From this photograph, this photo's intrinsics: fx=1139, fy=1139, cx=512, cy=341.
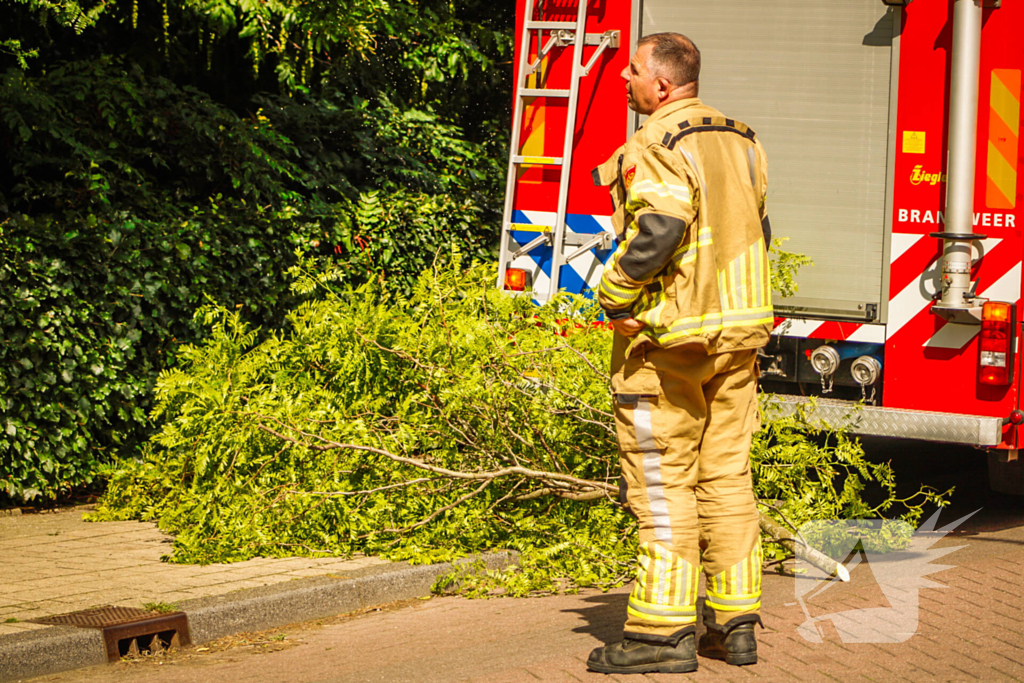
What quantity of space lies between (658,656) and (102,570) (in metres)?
2.66

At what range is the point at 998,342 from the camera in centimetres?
545

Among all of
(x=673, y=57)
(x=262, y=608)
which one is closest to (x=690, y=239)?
(x=673, y=57)

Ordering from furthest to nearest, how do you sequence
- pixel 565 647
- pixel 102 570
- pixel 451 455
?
1. pixel 451 455
2. pixel 102 570
3. pixel 565 647

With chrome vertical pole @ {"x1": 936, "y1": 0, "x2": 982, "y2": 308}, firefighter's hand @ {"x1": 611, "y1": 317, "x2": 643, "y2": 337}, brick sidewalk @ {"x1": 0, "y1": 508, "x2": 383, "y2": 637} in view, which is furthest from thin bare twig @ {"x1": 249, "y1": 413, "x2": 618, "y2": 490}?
chrome vertical pole @ {"x1": 936, "y1": 0, "x2": 982, "y2": 308}

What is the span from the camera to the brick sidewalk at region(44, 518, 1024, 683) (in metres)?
3.79

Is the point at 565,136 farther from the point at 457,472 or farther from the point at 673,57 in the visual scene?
the point at 673,57

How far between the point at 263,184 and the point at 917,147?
15.3ft

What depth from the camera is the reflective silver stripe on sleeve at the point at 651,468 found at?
11.9 feet

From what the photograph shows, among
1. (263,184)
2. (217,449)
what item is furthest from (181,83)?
(217,449)

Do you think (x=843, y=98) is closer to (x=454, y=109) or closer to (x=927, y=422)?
(x=927, y=422)

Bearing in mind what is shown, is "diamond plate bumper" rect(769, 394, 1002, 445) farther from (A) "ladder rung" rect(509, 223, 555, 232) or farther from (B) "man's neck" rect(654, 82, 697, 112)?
(B) "man's neck" rect(654, 82, 697, 112)

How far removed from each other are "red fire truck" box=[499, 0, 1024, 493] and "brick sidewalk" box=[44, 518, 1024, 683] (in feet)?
3.44

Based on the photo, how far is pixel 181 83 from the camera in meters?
9.72

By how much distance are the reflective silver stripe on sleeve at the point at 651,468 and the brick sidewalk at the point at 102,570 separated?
1882mm
